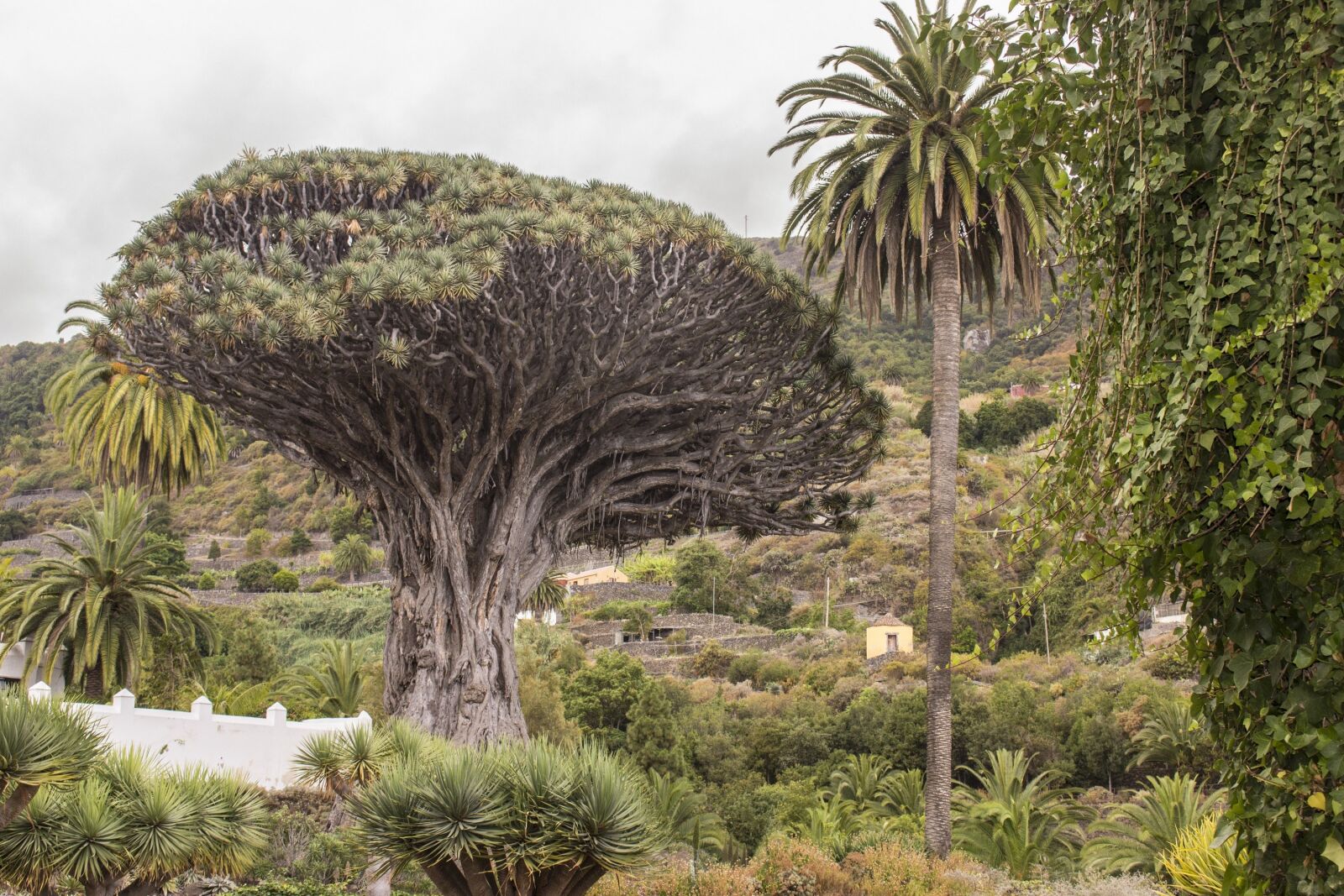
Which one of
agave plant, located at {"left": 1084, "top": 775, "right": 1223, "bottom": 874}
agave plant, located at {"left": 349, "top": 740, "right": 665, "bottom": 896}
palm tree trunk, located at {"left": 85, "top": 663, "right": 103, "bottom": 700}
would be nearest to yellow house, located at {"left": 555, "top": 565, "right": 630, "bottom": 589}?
palm tree trunk, located at {"left": 85, "top": 663, "right": 103, "bottom": 700}

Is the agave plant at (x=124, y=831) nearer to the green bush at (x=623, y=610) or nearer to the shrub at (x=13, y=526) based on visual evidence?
the green bush at (x=623, y=610)

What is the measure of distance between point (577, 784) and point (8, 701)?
4.48m

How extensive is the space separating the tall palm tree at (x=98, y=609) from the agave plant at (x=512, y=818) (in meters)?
17.2

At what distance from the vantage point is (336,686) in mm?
26125

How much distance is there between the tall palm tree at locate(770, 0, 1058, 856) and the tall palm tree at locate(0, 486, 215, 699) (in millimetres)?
16216

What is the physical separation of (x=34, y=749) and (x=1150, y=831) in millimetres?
14797

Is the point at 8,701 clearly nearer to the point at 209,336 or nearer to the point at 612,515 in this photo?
the point at 209,336

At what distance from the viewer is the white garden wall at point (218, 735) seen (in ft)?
61.6

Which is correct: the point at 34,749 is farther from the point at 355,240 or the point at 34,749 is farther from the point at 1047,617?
the point at 1047,617

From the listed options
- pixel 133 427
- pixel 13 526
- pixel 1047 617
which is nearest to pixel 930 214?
pixel 133 427

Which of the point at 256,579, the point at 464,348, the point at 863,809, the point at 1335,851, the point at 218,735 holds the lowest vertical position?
the point at 863,809

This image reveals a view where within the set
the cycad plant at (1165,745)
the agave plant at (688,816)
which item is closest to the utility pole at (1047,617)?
the cycad plant at (1165,745)

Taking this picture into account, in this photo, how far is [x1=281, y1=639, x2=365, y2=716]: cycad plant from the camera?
85.3 ft

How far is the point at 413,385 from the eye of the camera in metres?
15.6
